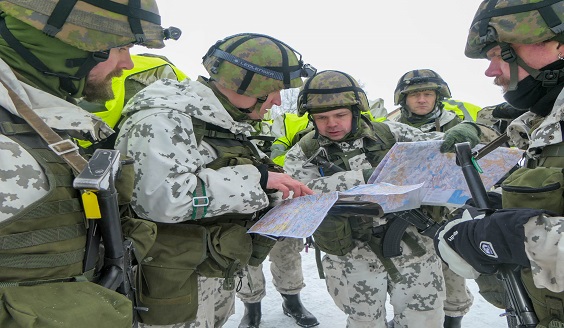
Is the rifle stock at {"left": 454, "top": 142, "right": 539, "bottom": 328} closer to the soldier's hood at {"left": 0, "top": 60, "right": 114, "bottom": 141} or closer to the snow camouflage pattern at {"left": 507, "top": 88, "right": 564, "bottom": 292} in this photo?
the snow camouflage pattern at {"left": 507, "top": 88, "right": 564, "bottom": 292}

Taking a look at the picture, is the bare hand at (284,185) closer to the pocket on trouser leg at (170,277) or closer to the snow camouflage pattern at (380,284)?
the pocket on trouser leg at (170,277)

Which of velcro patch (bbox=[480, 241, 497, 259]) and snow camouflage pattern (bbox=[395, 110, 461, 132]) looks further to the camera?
snow camouflage pattern (bbox=[395, 110, 461, 132])

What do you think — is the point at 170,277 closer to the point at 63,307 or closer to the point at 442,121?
the point at 63,307

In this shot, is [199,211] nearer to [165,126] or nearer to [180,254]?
[180,254]

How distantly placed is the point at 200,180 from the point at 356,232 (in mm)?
1373

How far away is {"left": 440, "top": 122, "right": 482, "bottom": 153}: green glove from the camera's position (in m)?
2.48

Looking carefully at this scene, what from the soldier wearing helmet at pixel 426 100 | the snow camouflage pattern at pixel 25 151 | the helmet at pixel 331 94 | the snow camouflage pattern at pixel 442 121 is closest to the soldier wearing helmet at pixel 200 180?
the snow camouflage pattern at pixel 25 151

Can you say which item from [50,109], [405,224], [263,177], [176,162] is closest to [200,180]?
[176,162]

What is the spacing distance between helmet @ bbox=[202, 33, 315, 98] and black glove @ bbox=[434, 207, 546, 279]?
1.27m

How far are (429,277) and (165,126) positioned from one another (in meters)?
2.16

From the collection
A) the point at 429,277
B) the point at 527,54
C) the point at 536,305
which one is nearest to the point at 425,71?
the point at 429,277

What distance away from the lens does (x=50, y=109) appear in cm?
129

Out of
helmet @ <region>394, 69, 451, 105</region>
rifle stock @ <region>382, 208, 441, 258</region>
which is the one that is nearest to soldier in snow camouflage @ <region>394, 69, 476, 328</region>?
helmet @ <region>394, 69, 451, 105</region>

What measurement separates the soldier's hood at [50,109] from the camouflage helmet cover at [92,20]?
8.8 inches
